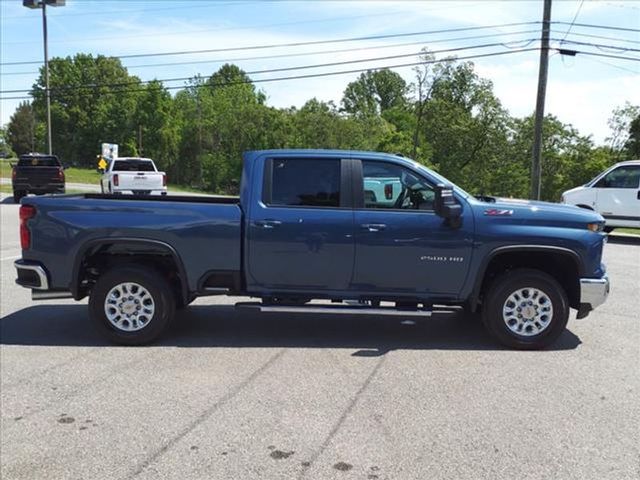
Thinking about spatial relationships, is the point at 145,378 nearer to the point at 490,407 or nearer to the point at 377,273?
the point at 377,273

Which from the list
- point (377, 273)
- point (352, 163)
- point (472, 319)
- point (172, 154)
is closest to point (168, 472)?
point (377, 273)

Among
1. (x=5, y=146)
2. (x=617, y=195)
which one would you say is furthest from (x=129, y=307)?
(x=5, y=146)

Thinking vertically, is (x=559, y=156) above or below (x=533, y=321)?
above

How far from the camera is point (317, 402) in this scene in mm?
4348

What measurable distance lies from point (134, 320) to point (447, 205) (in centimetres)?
321

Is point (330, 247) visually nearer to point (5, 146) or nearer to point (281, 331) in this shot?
point (281, 331)

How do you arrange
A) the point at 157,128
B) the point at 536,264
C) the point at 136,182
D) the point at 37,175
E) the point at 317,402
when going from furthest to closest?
the point at 157,128 → the point at 37,175 → the point at 136,182 → the point at 536,264 → the point at 317,402

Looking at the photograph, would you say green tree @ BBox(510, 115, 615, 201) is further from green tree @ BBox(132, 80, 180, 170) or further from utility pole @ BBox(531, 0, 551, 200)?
green tree @ BBox(132, 80, 180, 170)

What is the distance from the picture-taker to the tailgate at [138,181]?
20.3 meters

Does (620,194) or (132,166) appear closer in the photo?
(620,194)

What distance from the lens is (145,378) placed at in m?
4.87

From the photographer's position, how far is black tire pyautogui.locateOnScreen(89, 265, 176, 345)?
18.8 feet

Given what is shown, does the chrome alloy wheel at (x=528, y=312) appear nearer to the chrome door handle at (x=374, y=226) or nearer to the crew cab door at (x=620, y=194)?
the chrome door handle at (x=374, y=226)

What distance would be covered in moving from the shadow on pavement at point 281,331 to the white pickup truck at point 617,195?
9866 mm
